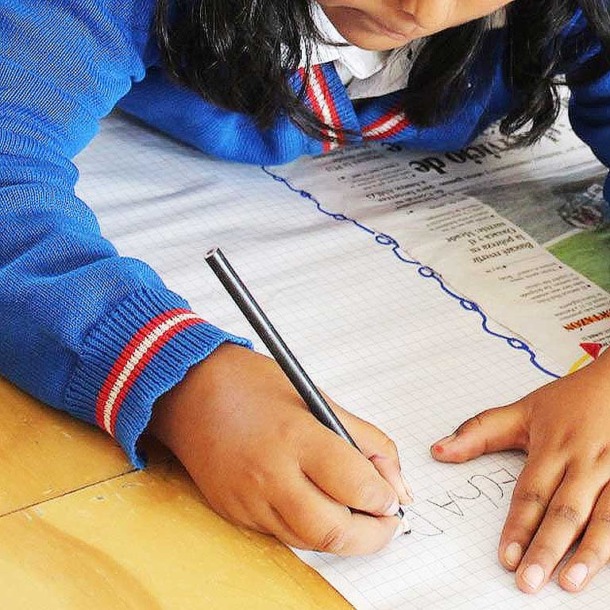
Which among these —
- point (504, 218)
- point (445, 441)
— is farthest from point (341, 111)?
point (445, 441)

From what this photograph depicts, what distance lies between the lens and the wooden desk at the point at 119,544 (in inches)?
19.3

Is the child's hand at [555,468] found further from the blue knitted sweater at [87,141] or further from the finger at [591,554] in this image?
the blue knitted sweater at [87,141]

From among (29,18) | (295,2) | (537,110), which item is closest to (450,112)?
(537,110)

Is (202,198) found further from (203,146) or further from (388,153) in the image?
(388,153)

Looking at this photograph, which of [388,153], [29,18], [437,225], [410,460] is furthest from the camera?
[388,153]

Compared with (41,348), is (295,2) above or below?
above

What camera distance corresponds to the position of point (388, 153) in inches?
36.1

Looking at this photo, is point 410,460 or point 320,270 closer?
point 410,460

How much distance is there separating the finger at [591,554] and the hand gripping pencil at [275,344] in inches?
3.1

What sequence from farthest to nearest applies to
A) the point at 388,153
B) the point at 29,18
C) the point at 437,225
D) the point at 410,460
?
the point at 388,153 < the point at 437,225 < the point at 29,18 < the point at 410,460

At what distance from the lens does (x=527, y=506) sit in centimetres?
55

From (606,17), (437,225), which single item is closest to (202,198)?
(437,225)

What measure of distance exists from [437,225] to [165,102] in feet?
0.71

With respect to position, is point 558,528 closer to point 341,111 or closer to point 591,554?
point 591,554
